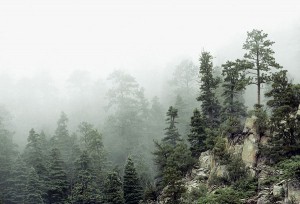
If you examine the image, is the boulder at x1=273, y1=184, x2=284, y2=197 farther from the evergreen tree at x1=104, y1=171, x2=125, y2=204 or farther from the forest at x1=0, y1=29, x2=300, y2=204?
the evergreen tree at x1=104, y1=171, x2=125, y2=204

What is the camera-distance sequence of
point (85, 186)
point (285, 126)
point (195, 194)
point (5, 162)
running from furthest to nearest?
point (5, 162)
point (85, 186)
point (195, 194)
point (285, 126)

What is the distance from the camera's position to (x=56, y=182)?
163 feet

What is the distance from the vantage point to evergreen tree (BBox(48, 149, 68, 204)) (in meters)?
49.7

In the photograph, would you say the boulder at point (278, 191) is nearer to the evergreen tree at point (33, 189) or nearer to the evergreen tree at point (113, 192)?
the evergreen tree at point (113, 192)

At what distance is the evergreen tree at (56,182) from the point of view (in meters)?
49.7

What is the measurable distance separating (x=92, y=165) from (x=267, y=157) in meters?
29.9

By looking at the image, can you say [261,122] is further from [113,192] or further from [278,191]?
[113,192]

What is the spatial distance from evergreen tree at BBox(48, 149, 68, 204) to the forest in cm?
14

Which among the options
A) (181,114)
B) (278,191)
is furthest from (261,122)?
(181,114)

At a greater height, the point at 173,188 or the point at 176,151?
the point at 176,151

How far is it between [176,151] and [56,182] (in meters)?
20.4

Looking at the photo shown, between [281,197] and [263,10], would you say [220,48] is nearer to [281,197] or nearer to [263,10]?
[263,10]

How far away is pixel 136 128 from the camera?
246ft

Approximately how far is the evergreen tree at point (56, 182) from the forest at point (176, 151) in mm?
141
